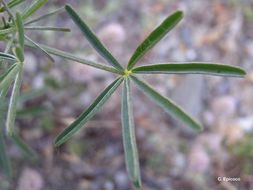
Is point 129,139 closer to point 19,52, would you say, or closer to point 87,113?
point 87,113

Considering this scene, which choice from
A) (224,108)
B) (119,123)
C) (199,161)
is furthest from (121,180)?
(224,108)

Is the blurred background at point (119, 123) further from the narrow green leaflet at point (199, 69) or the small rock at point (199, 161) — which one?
the narrow green leaflet at point (199, 69)

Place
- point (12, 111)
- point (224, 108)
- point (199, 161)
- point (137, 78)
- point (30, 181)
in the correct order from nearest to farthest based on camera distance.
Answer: point (12, 111) < point (137, 78) < point (30, 181) < point (199, 161) < point (224, 108)

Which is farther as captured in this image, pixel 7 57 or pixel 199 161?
pixel 199 161

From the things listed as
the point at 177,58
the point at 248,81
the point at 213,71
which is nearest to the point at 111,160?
the point at 177,58

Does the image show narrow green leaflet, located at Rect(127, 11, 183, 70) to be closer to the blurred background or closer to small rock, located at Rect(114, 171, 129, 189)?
the blurred background

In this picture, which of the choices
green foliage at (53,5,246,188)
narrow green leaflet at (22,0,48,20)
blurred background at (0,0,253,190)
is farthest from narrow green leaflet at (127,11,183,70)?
blurred background at (0,0,253,190)

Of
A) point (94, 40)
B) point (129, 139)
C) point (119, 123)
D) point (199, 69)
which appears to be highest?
point (119, 123)
